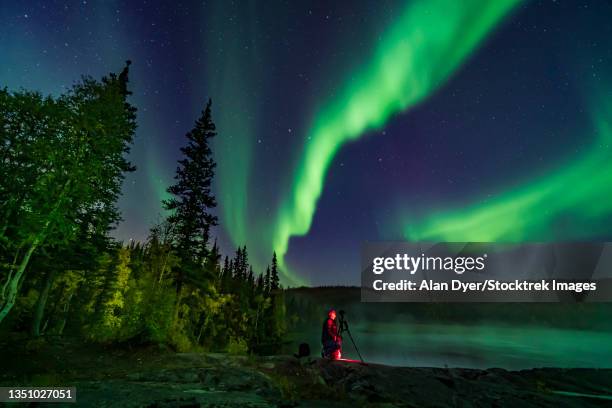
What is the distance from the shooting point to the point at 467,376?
13594 mm

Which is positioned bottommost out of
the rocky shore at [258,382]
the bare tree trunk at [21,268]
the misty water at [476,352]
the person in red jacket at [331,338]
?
the misty water at [476,352]

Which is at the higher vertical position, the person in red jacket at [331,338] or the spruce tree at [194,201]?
the spruce tree at [194,201]

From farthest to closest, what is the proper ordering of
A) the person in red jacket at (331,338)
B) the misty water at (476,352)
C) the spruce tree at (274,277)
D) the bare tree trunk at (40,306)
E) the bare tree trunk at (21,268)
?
the spruce tree at (274,277)
the misty water at (476,352)
the bare tree trunk at (40,306)
the person in red jacket at (331,338)
the bare tree trunk at (21,268)

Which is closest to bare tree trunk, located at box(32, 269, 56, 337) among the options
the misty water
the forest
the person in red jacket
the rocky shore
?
the forest

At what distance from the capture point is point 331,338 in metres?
14.4

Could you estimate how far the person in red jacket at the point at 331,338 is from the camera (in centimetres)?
1430

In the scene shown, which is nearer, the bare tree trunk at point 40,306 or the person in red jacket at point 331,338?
the person in red jacket at point 331,338

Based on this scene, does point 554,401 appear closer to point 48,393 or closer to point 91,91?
point 48,393

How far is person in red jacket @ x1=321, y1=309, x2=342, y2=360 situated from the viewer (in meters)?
14.3

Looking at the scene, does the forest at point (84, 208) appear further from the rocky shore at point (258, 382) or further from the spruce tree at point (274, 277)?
the spruce tree at point (274, 277)

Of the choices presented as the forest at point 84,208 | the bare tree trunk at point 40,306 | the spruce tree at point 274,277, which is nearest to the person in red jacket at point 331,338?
the forest at point 84,208

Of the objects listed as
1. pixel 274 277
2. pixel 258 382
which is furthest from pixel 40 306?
pixel 274 277

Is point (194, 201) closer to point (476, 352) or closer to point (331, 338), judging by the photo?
point (331, 338)

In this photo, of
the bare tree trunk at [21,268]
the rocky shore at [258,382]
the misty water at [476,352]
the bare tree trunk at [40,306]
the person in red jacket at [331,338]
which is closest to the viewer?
the rocky shore at [258,382]
